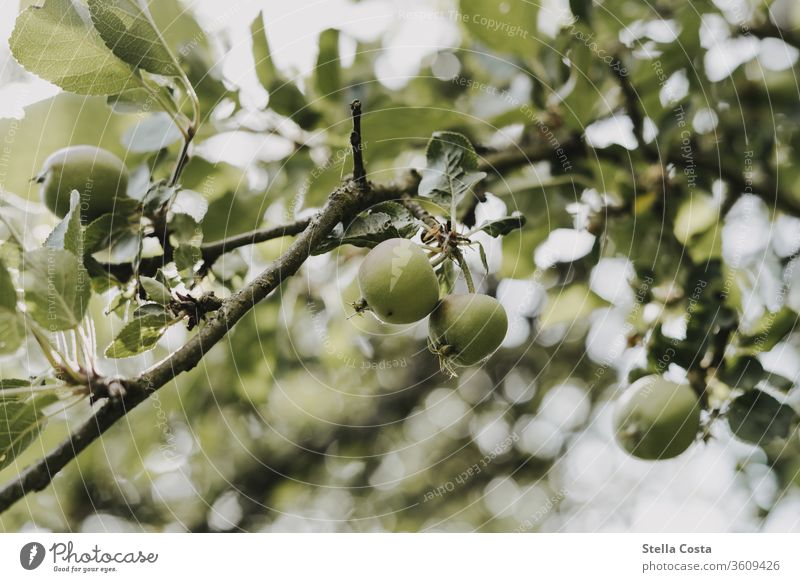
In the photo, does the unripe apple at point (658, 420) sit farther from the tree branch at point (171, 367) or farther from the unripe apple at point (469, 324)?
the tree branch at point (171, 367)

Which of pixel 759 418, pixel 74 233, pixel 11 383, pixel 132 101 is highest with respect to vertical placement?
pixel 132 101

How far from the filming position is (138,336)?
0.48 metres

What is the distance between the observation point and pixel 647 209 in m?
0.87

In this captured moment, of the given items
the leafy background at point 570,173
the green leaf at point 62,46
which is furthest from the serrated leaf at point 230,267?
the green leaf at point 62,46

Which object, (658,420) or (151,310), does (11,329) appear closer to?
(151,310)

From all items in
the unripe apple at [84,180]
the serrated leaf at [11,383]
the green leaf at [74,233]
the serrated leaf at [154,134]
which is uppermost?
the serrated leaf at [154,134]

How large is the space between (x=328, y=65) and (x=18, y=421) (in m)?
0.53

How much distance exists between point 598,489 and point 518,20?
2.59 ft

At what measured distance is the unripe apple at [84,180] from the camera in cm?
59

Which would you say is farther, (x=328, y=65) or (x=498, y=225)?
(x=328, y=65)

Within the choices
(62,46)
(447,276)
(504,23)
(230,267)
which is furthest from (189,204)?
(504,23)

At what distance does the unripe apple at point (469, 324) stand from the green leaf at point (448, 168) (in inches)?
4.2

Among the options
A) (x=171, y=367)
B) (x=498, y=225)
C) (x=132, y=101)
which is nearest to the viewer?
(x=171, y=367)

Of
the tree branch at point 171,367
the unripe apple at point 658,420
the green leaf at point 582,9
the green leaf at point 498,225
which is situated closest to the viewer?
the tree branch at point 171,367
